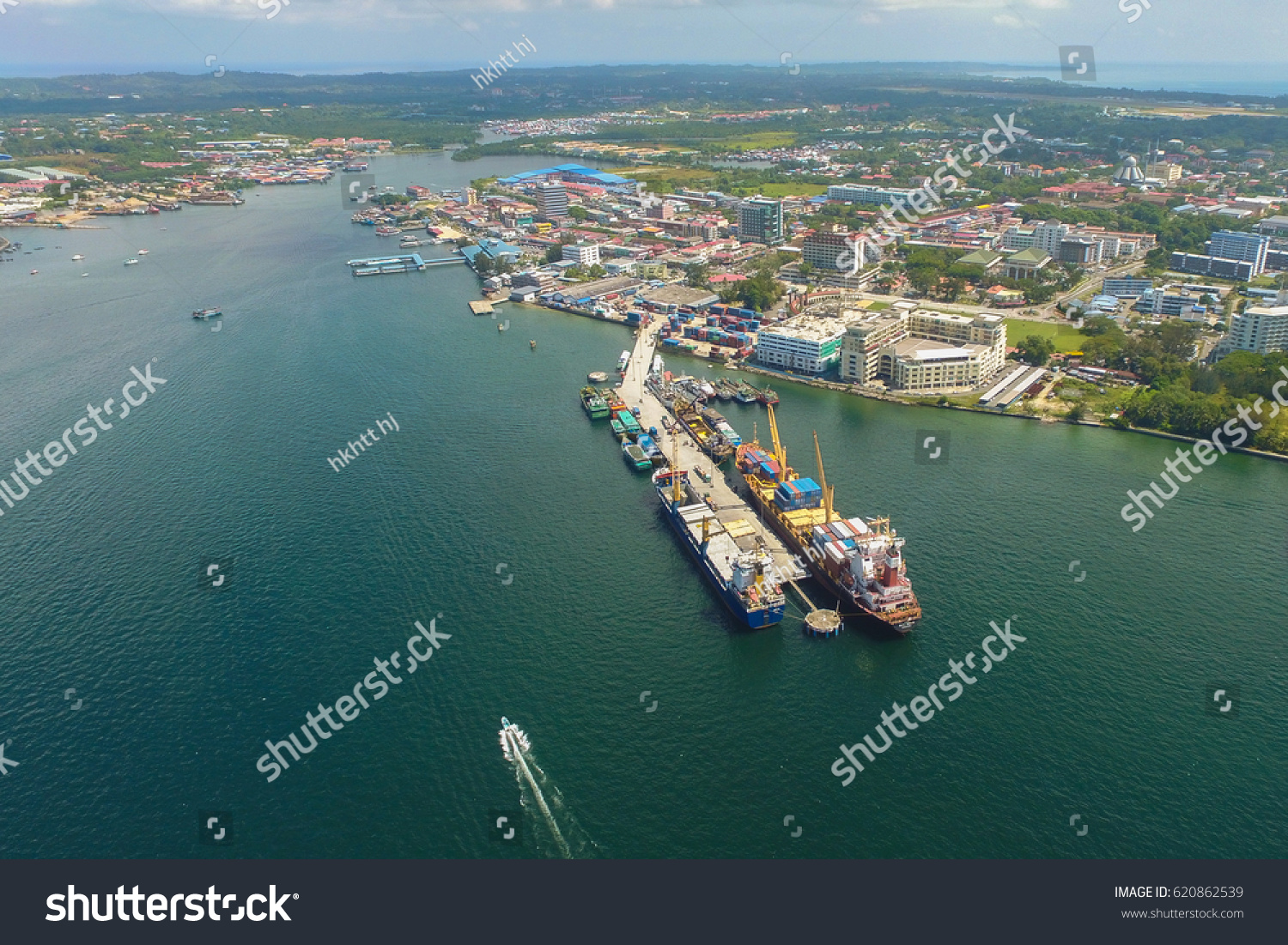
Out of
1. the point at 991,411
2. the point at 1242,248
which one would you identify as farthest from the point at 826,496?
the point at 1242,248

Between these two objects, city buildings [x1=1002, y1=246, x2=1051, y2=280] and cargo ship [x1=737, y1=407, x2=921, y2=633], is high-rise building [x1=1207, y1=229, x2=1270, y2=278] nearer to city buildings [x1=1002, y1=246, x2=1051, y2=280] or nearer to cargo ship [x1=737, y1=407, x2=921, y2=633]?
city buildings [x1=1002, y1=246, x2=1051, y2=280]

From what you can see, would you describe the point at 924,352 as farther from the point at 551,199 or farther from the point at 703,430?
the point at 551,199

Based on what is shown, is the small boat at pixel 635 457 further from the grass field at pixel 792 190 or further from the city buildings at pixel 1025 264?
the grass field at pixel 792 190

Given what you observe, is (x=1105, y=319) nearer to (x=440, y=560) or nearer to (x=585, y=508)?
(x=585, y=508)

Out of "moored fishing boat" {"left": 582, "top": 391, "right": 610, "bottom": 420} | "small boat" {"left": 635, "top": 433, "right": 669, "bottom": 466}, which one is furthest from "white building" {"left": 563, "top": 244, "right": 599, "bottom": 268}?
"small boat" {"left": 635, "top": 433, "right": 669, "bottom": 466}

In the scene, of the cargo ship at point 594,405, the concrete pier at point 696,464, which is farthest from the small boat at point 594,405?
the concrete pier at point 696,464

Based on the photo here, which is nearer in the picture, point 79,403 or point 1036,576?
point 1036,576

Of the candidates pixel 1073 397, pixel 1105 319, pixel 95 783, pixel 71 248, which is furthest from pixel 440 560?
pixel 71 248
